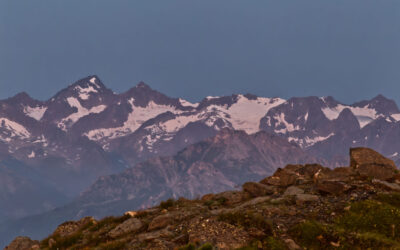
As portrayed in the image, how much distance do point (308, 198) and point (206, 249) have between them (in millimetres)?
9526

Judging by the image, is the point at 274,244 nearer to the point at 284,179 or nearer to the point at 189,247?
the point at 189,247

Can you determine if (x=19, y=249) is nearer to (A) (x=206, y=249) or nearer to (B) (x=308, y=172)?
(A) (x=206, y=249)

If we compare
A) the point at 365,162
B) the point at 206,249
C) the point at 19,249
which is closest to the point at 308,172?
the point at 365,162

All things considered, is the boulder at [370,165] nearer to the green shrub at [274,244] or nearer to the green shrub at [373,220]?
the green shrub at [373,220]

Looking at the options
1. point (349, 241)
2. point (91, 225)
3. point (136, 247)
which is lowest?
point (349, 241)

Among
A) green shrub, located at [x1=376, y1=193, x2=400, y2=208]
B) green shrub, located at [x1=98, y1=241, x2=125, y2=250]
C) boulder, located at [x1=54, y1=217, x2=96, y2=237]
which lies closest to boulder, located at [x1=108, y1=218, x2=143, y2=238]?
green shrub, located at [x1=98, y1=241, x2=125, y2=250]

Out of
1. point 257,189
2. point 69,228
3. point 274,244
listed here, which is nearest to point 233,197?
point 257,189

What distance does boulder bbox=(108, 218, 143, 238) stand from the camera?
68.8 ft

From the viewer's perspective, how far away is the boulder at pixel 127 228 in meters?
21.0

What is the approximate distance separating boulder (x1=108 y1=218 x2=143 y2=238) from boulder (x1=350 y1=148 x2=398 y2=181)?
57.9ft

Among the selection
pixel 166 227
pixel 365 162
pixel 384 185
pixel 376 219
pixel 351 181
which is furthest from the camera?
pixel 365 162

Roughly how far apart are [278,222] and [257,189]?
344 inches

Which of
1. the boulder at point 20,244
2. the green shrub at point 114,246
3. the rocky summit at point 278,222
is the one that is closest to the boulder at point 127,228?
the rocky summit at point 278,222

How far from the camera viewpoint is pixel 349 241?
15297mm
